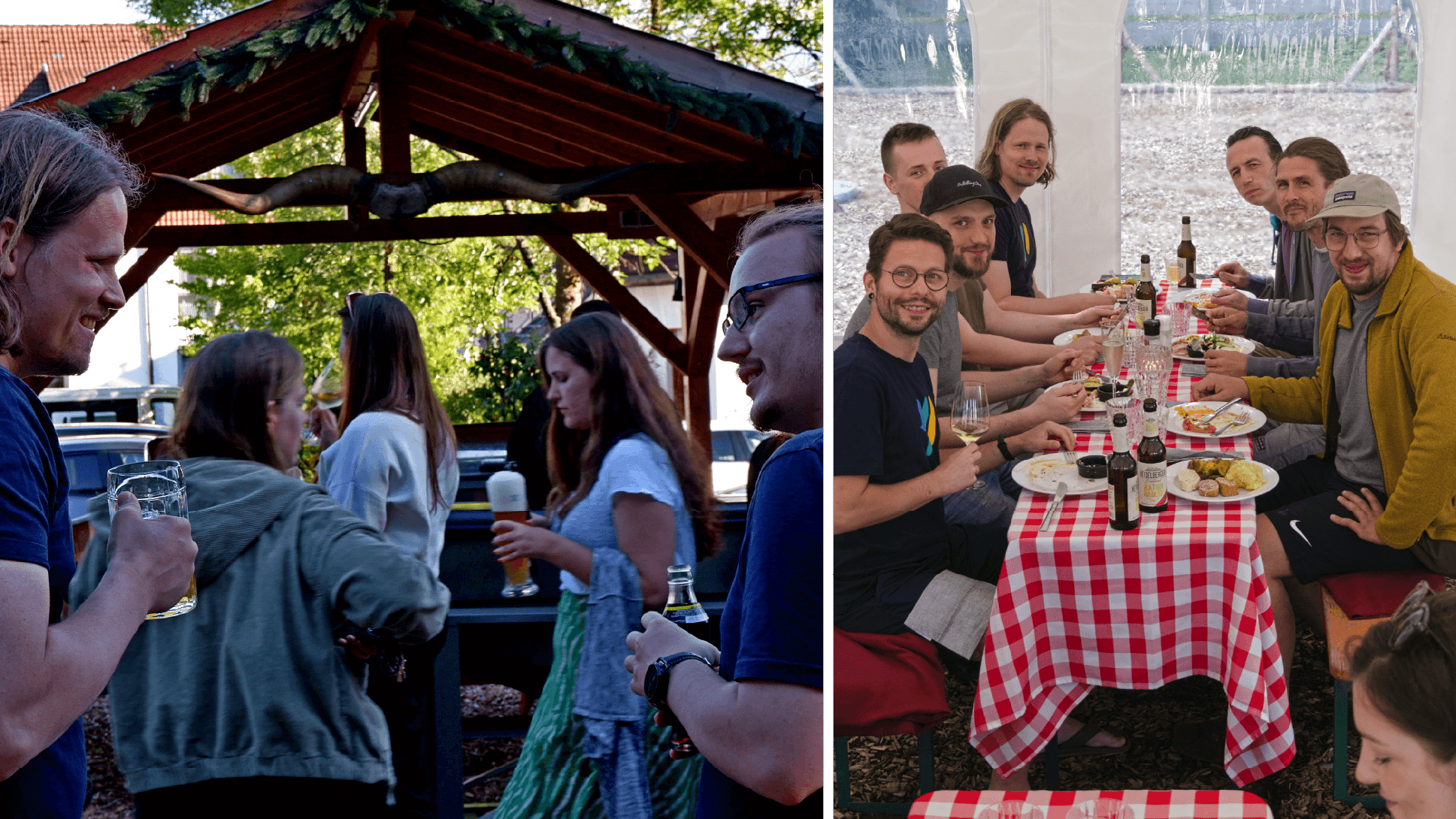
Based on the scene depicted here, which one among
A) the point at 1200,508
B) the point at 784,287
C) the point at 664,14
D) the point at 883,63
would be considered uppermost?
the point at 664,14

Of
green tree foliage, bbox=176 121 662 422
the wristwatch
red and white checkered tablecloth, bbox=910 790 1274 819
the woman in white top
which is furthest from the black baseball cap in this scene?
green tree foliage, bbox=176 121 662 422

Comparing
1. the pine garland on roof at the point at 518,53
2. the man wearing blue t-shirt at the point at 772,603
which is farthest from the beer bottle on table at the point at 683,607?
the pine garland on roof at the point at 518,53

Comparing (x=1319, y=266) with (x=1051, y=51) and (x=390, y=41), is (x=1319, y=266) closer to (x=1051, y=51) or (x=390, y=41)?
(x=1051, y=51)

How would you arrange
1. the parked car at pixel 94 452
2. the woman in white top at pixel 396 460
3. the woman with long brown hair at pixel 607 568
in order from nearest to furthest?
the woman with long brown hair at pixel 607 568
the woman in white top at pixel 396 460
the parked car at pixel 94 452

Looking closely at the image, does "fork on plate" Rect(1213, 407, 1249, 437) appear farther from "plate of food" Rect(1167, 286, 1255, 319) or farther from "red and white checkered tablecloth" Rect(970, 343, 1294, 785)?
"plate of food" Rect(1167, 286, 1255, 319)

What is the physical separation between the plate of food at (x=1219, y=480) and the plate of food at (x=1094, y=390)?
0.40 ft

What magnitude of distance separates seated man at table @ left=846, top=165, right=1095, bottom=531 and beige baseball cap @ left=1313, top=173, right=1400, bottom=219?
38cm

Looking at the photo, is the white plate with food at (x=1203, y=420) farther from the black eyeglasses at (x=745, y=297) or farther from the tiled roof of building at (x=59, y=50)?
the tiled roof of building at (x=59, y=50)

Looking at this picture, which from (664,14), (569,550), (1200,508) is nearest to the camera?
(1200,508)

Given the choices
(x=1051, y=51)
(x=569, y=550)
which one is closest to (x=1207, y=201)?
(x=1051, y=51)

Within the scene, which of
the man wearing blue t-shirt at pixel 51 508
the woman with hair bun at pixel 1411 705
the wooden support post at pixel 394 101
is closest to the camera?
the man wearing blue t-shirt at pixel 51 508

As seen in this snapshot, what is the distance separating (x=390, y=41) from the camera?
511 cm

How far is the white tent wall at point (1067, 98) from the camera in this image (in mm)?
1521

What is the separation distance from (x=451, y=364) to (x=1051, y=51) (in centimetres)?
1158
